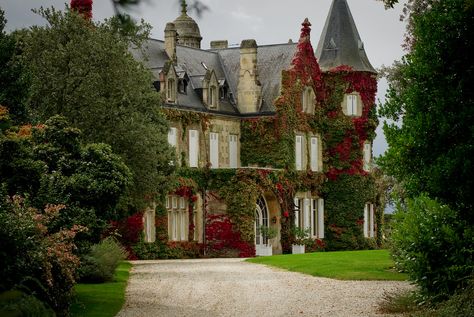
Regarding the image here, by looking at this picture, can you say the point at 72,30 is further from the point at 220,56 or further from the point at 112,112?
the point at 220,56

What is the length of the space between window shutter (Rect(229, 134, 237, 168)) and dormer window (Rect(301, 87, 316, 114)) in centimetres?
419

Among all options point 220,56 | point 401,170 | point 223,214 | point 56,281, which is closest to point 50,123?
point 56,281

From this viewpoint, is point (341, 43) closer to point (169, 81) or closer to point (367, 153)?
point (367, 153)

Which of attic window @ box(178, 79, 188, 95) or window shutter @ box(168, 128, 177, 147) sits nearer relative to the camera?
window shutter @ box(168, 128, 177, 147)

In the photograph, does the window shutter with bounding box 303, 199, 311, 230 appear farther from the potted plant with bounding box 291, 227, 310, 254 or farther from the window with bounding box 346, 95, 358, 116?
the window with bounding box 346, 95, 358, 116

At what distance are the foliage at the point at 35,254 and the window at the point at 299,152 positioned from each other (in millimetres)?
34174

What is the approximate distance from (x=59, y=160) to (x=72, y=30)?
10934 mm

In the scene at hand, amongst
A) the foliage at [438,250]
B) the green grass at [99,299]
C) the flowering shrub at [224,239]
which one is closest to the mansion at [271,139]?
the flowering shrub at [224,239]

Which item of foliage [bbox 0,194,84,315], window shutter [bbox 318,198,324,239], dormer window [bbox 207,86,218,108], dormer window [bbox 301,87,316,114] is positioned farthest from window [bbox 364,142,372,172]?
foliage [bbox 0,194,84,315]

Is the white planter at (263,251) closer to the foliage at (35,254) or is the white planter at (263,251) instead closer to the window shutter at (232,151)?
the window shutter at (232,151)

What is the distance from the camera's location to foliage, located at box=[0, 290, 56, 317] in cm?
642

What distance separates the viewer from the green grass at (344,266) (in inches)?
1147

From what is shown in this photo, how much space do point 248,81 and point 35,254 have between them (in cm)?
3566

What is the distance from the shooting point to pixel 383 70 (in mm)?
40625
